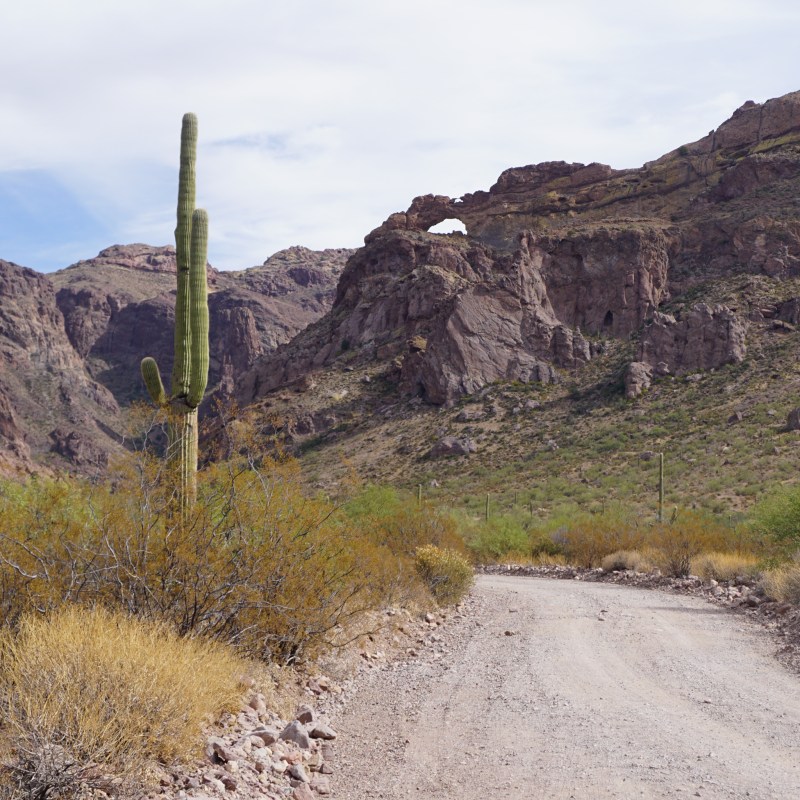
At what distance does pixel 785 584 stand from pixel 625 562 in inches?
343

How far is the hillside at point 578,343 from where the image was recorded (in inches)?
1730

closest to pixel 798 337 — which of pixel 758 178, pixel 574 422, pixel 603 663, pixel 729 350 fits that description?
pixel 729 350

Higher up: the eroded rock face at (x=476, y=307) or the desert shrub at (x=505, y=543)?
the eroded rock face at (x=476, y=307)

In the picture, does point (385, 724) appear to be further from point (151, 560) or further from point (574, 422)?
point (574, 422)

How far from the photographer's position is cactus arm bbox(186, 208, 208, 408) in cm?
1045

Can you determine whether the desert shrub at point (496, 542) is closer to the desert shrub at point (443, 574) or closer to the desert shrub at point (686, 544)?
the desert shrub at point (686, 544)

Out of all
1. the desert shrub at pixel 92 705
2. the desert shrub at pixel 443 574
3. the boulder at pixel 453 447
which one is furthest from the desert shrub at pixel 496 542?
the desert shrub at pixel 92 705

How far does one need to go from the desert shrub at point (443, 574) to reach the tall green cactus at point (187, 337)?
6.72 m

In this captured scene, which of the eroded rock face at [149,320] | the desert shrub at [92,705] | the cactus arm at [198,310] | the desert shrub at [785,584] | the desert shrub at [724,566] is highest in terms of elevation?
the eroded rock face at [149,320]

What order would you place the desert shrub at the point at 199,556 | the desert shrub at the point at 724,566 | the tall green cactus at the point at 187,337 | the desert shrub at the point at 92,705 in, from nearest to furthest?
the desert shrub at the point at 92,705 → the desert shrub at the point at 199,556 → the tall green cactus at the point at 187,337 → the desert shrub at the point at 724,566

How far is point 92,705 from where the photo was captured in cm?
503

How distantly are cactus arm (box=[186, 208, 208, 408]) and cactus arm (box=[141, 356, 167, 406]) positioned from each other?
363mm

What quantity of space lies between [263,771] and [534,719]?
2.82 meters

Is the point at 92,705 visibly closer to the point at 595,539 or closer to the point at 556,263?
the point at 595,539
